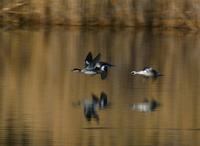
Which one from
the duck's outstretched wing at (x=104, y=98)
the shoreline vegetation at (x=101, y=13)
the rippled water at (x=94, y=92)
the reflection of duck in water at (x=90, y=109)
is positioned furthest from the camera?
the shoreline vegetation at (x=101, y=13)

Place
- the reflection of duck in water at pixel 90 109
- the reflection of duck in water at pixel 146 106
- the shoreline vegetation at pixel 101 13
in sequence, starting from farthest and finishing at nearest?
the shoreline vegetation at pixel 101 13
the reflection of duck in water at pixel 146 106
the reflection of duck in water at pixel 90 109

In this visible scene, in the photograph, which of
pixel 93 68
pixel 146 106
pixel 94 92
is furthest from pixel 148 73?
pixel 146 106

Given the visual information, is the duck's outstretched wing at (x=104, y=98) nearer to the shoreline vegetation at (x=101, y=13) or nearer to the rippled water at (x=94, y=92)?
the rippled water at (x=94, y=92)

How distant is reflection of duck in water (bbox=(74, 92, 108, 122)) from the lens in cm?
1228

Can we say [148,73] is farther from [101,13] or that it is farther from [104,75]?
[101,13]

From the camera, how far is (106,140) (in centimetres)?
1061

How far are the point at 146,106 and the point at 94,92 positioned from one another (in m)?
1.37

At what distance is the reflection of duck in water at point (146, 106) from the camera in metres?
12.9

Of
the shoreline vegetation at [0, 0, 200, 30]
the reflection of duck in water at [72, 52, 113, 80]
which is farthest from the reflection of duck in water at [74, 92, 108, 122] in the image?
the shoreline vegetation at [0, 0, 200, 30]

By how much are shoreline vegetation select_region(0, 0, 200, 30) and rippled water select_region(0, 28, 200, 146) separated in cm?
412

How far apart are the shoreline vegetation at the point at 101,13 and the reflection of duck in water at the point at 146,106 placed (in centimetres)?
1538

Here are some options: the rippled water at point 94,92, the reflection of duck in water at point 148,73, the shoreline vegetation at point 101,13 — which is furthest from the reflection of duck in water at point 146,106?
the shoreline vegetation at point 101,13

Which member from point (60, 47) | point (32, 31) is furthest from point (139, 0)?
point (60, 47)

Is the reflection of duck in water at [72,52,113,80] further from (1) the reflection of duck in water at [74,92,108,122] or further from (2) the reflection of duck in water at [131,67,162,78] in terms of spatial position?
(1) the reflection of duck in water at [74,92,108,122]
